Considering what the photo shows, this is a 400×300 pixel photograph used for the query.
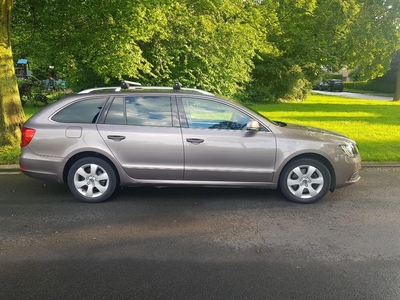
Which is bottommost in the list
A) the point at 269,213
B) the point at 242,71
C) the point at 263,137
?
the point at 269,213

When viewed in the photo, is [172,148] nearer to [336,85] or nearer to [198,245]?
[198,245]

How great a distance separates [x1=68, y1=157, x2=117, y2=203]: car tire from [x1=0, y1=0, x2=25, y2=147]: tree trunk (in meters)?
3.74

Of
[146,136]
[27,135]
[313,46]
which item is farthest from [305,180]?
[313,46]

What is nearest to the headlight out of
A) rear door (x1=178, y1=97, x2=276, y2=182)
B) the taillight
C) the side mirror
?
rear door (x1=178, y1=97, x2=276, y2=182)

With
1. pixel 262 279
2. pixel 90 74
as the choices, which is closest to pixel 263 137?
pixel 262 279

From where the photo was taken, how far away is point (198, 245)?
12.5ft

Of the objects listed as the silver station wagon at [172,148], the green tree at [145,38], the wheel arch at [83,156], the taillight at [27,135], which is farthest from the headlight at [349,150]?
the green tree at [145,38]

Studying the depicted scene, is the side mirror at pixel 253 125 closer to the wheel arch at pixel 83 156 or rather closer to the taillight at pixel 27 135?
the wheel arch at pixel 83 156

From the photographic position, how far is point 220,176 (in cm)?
504

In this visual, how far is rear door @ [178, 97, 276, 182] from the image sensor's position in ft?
16.2

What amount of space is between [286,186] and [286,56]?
20166 mm

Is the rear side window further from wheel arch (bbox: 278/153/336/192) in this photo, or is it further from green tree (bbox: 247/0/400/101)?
green tree (bbox: 247/0/400/101)

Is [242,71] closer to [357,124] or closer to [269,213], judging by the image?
[357,124]

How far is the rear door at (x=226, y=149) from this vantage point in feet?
16.2
